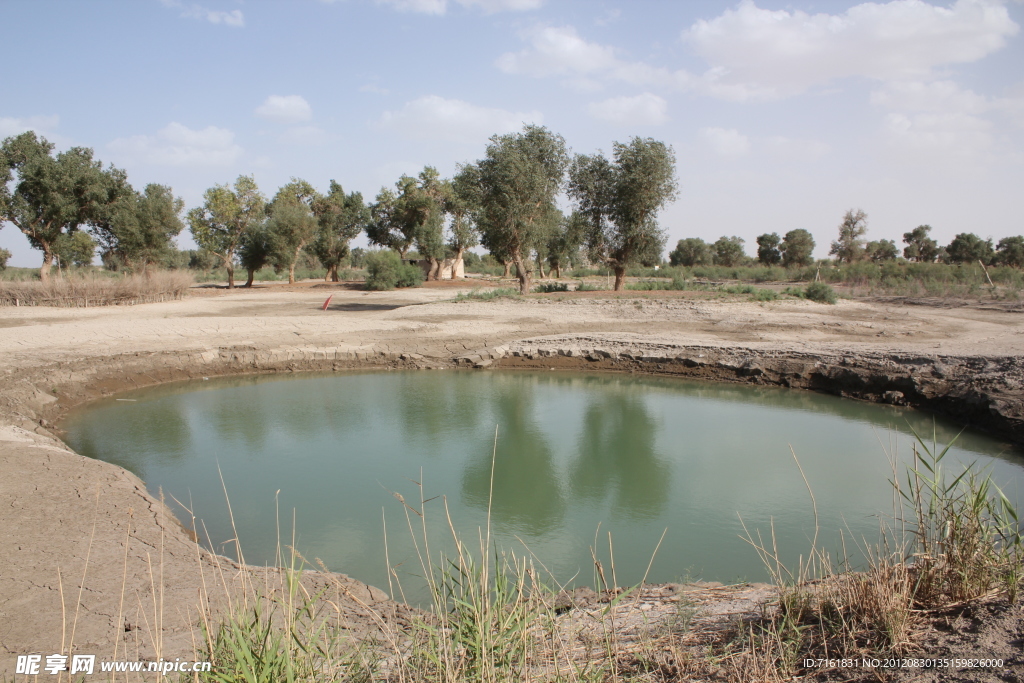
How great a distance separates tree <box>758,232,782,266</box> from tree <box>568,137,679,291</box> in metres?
33.5

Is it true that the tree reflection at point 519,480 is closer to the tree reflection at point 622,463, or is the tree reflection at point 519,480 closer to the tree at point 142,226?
the tree reflection at point 622,463

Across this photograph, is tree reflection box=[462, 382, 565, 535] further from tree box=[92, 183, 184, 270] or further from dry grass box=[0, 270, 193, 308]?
tree box=[92, 183, 184, 270]

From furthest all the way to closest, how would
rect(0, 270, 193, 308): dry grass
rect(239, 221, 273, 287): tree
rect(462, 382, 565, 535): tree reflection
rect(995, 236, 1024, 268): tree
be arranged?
rect(995, 236, 1024, 268): tree
rect(239, 221, 273, 287): tree
rect(0, 270, 193, 308): dry grass
rect(462, 382, 565, 535): tree reflection

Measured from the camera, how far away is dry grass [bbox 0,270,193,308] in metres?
19.6

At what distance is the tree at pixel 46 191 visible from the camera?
85.2 ft

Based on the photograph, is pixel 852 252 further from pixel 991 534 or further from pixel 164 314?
pixel 991 534

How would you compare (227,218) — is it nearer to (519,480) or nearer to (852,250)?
(519,480)

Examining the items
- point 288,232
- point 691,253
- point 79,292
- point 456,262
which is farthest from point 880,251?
point 79,292

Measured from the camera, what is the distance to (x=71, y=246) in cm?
2847

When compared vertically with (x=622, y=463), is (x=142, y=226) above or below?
above

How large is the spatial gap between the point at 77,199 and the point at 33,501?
28.8 metres

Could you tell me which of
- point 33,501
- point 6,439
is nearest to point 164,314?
point 6,439

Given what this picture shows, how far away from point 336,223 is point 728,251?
124 ft

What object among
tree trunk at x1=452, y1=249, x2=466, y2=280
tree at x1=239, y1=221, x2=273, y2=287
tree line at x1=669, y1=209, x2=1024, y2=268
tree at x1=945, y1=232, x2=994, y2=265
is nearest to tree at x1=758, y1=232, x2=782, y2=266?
tree line at x1=669, y1=209, x2=1024, y2=268
